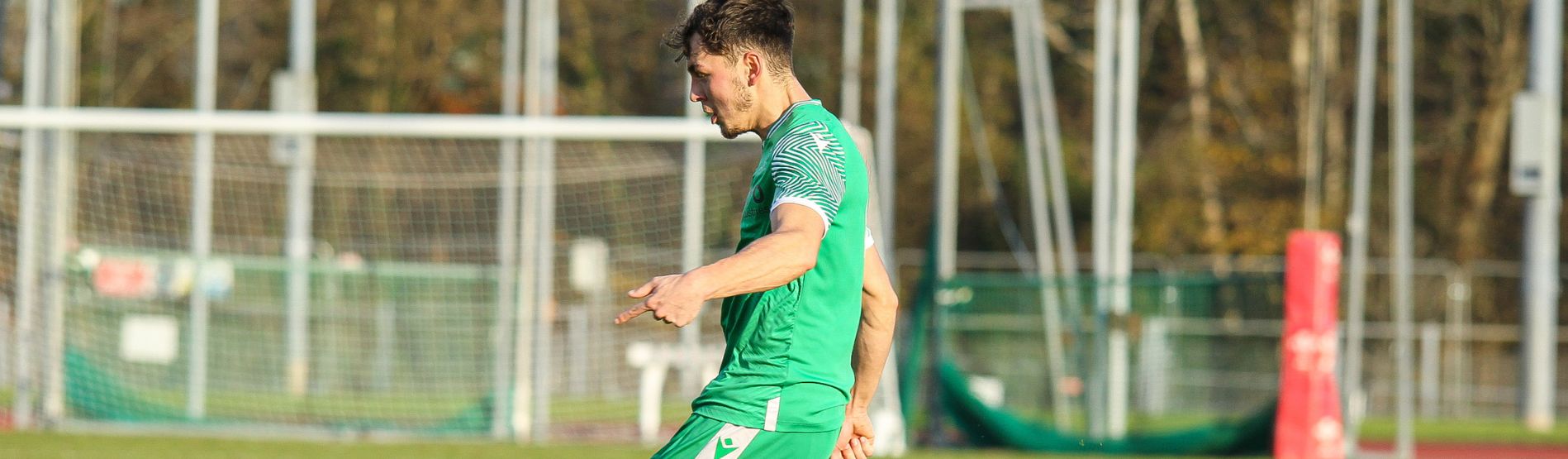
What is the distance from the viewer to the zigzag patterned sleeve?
12.7 feet

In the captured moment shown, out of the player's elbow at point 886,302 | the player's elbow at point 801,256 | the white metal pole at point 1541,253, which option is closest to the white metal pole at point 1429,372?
the white metal pole at point 1541,253

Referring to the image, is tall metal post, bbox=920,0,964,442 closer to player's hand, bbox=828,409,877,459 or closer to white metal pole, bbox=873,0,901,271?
white metal pole, bbox=873,0,901,271

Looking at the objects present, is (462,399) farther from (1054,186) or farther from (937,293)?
(1054,186)

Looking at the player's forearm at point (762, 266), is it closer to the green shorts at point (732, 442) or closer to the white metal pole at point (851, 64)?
the green shorts at point (732, 442)

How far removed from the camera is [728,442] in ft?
13.5

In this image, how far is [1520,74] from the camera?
1283 inches

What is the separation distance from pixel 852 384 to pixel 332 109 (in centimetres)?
2975

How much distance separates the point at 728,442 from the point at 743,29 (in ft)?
2.78

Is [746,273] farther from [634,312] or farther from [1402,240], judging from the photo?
[1402,240]

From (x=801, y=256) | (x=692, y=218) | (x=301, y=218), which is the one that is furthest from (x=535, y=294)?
(x=801, y=256)

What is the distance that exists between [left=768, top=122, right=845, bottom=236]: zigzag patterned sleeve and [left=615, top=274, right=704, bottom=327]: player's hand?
0.43 meters

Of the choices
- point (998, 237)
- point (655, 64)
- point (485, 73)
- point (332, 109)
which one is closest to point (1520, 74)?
point (998, 237)

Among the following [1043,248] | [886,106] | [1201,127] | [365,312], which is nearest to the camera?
[365,312]

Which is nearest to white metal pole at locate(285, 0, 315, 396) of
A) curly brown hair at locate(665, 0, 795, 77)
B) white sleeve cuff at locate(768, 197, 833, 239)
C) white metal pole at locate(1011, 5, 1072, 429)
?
white metal pole at locate(1011, 5, 1072, 429)
